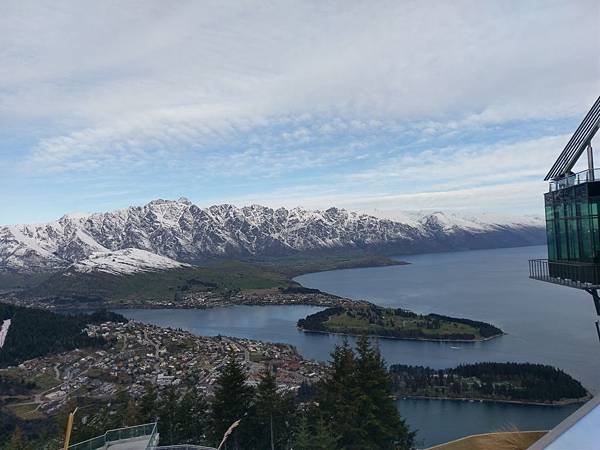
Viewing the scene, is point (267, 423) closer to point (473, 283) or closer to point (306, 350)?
point (306, 350)

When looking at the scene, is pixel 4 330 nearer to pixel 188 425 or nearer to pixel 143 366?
pixel 143 366

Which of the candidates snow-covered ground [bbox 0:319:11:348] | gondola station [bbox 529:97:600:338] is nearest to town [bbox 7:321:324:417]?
snow-covered ground [bbox 0:319:11:348]

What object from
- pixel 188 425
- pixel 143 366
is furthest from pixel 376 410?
pixel 143 366

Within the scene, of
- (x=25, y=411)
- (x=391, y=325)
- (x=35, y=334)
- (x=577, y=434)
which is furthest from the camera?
(x=391, y=325)

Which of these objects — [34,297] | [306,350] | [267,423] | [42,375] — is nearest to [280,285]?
[34,297]

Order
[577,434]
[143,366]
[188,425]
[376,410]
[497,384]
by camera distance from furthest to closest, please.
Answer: [143,366] < [497,384] < [188,425] < [376,410] < [577,434]

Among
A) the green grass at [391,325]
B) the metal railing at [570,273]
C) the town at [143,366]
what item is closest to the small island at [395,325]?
the green grass at [391,325]
